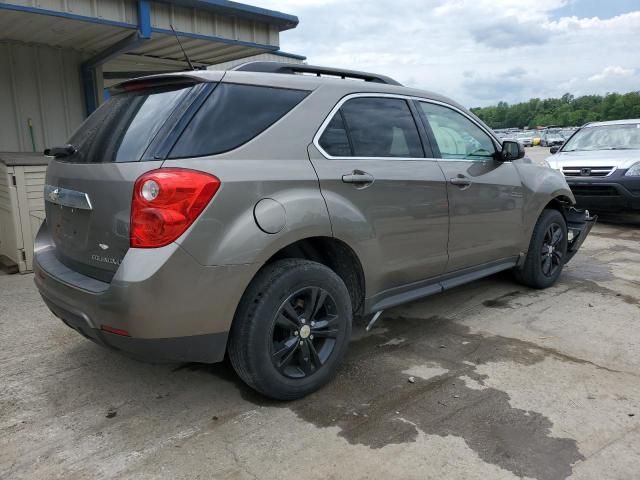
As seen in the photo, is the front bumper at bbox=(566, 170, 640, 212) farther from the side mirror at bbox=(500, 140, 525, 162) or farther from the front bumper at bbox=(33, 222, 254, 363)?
the front bumper at bbox=(33, 222, 254, 363)

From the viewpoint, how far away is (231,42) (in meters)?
7.12

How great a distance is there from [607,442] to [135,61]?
840cm

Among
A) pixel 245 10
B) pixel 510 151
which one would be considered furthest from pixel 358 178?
pixel 245 10

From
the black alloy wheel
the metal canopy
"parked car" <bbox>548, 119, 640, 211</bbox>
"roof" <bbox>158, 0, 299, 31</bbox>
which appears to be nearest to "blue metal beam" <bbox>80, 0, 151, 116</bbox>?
Answer: the metal canopy

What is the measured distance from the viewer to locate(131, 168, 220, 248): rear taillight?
7.90ft

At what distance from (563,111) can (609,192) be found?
364 feet

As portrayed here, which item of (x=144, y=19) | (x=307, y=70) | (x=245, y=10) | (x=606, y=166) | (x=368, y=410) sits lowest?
(x=368, y=410)

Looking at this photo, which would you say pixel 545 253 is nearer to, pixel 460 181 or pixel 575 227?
pixel 575 227

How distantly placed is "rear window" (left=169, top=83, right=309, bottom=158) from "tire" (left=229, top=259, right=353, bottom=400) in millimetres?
685

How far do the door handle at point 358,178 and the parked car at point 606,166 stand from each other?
652cm

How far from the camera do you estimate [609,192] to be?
823 centimetres

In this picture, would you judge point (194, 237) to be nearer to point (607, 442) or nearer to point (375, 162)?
point (375, 162)

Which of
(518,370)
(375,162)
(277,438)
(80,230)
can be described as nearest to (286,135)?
(375,162)

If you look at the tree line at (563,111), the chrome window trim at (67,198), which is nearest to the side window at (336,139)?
the chrome window trim at (67,198)
